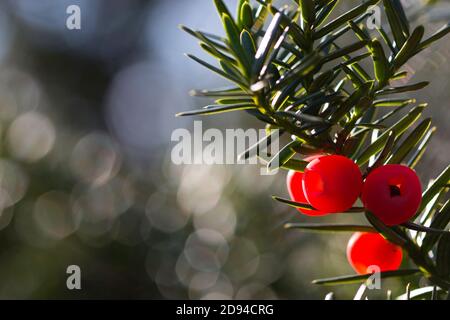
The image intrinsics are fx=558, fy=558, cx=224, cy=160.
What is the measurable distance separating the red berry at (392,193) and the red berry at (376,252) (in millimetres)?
57

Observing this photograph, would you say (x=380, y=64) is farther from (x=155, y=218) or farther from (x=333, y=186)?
(x=155, y=218)

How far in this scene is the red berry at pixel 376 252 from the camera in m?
0.42

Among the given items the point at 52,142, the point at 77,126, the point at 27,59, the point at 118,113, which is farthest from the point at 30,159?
the point at 27,59

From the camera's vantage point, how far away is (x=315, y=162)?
37 centimetres

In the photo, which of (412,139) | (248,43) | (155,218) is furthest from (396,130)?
(155,218)

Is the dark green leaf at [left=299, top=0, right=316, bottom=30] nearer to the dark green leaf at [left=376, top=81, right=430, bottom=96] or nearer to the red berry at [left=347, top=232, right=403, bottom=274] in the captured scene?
the dark green leaf at [left=376, top=81, right=430, bottom=96]

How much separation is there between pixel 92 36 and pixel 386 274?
3.19 metres

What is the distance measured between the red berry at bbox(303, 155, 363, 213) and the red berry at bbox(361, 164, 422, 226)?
1cm

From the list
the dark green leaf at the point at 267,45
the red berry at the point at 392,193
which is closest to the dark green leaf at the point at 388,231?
the red berry at the point at 392,193

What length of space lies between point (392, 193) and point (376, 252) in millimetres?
85

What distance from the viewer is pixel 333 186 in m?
0.35
